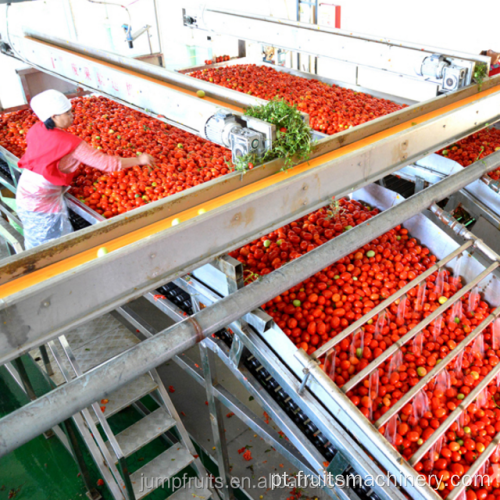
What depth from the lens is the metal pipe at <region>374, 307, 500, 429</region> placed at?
7.65 feet

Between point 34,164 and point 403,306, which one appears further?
point 34,164

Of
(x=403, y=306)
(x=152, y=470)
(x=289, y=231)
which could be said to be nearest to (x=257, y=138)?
(x=289, y=231)

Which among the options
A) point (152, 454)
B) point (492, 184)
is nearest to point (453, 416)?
point (492, 184)

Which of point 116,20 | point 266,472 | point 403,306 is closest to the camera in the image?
point 403,306

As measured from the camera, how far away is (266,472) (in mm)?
4047

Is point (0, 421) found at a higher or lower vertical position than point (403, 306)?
higher

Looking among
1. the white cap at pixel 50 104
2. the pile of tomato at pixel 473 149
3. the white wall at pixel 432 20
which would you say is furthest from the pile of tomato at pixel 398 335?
the white wall at pixel 432 20

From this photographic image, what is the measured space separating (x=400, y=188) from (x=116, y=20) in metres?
11.5

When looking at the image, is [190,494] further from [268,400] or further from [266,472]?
[268,400]

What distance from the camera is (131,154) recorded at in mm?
4105

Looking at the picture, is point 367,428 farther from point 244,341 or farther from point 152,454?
point 152,454

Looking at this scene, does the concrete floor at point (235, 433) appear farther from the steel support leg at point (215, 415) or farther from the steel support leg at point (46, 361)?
the steel support leg at point (46, 361)

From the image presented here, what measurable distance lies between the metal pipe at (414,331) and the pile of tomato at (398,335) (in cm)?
8

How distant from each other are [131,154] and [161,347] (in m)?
2.77
